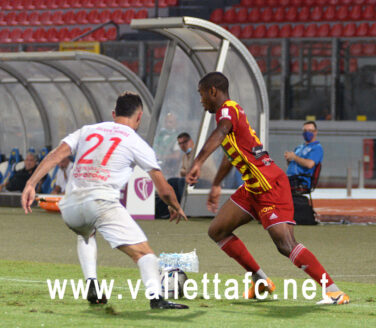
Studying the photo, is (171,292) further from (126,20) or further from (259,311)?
(126,20)

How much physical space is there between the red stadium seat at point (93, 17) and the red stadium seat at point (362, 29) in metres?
9.93

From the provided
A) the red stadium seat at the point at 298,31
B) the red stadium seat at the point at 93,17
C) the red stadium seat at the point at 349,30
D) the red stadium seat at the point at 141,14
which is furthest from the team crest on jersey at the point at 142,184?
the red stadium seat at the point at 93,17

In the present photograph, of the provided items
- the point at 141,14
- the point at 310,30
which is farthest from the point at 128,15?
the point at 310,30

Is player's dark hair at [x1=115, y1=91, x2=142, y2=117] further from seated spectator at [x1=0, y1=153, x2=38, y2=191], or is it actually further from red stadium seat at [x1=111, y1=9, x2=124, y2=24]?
red stadium seat at [x1=111, y1=9, x2=124, y2=24]

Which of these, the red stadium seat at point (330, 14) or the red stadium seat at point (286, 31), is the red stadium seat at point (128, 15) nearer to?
the red stadium seat at point (286, 31)

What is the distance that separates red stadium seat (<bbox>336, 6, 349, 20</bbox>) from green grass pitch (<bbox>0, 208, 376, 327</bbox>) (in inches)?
609

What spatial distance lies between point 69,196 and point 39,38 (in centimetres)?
2904

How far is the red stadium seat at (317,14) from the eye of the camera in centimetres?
3043

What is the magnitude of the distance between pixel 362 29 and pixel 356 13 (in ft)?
2.29

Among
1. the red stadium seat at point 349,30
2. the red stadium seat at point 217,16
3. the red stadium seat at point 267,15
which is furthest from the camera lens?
the red stadium seat at point 267,15

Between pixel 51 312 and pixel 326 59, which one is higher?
pixel 326 59

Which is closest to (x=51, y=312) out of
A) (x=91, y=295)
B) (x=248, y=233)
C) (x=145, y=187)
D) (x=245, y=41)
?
(x=91, y=295)

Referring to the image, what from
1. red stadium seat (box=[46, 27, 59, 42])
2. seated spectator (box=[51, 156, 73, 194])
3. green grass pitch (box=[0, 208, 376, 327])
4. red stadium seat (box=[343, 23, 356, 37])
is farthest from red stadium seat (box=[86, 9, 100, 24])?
green grass pitch (box=[0, 208, 376, 327])

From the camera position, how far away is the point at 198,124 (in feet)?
A: 59.4
